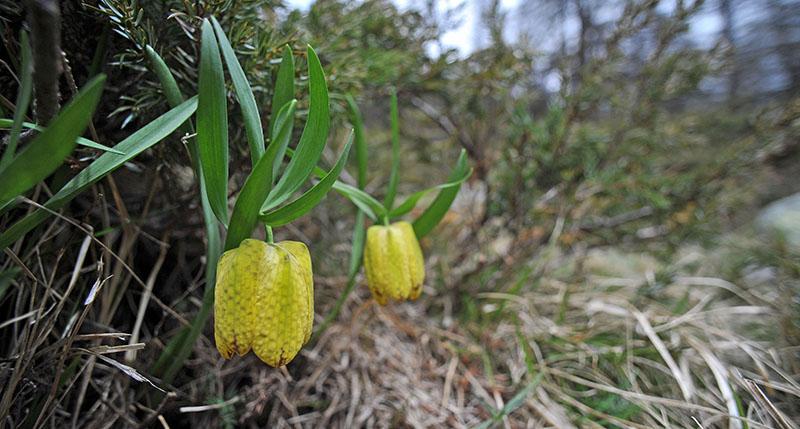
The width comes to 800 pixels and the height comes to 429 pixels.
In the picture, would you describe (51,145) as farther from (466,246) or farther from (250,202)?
(466,246)

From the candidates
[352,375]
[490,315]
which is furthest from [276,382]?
[490,315]

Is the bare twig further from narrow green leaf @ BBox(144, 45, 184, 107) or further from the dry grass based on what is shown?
the dry grass

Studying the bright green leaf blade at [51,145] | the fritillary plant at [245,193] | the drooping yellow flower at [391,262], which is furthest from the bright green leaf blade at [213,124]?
the drooping yellow flower at [391,262]

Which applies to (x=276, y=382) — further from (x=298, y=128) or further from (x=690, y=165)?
(x=690, y=165)

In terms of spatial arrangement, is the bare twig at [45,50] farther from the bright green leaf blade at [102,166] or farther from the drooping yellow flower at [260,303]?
the drooping yellow flower at [260,303]

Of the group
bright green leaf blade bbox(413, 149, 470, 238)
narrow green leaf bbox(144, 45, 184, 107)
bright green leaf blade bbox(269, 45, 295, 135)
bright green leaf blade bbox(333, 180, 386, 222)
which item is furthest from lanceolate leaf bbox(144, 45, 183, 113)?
bright green leaf blade bbox(413, 149, 470, 238)

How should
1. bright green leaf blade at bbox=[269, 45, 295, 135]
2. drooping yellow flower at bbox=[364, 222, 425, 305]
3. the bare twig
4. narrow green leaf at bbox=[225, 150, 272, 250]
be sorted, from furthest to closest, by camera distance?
drooping yellow flower at bbox=[364, 222, 425, 305] → bright green leaf blade at bbox=[269, 45, 295, 135] → narrow green leaf at bbox=[225, 150, 272, 250] → the bare twig

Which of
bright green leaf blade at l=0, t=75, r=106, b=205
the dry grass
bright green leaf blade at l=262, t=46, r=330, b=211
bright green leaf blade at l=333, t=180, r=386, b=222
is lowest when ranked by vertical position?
the dry grass
